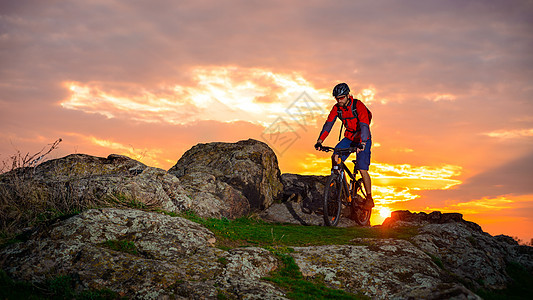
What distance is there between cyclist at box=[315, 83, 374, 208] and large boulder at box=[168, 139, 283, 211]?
3.47 metres

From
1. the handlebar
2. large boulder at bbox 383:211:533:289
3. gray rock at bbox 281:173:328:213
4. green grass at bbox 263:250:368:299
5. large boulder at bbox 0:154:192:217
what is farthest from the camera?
gray rock at bbox 281:173:328:213

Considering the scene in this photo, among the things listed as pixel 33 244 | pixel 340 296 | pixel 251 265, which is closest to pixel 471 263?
pixel 340 296

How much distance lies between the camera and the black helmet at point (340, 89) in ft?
40.0

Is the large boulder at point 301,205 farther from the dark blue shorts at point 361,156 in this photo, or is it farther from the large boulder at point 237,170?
the dark blue shorts at point 361,156

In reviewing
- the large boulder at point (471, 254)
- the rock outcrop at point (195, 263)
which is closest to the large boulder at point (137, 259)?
the rock outcrop at point (195, 263)

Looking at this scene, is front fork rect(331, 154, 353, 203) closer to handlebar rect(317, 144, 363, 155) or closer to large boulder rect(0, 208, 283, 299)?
handlebar rect(317, 144, 363, 155)

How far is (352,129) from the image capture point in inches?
501

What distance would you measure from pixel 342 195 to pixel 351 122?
2579 mm

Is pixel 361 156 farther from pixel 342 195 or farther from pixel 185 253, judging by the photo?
pixel 185 253

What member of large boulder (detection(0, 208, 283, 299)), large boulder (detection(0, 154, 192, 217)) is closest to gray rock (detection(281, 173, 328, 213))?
large boulder (detection(0, 154, 192, 217))

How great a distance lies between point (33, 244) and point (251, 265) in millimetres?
3783

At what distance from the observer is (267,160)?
16078mm

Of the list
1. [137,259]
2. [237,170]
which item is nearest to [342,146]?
[237,170]

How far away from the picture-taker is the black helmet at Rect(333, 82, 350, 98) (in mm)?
12180
